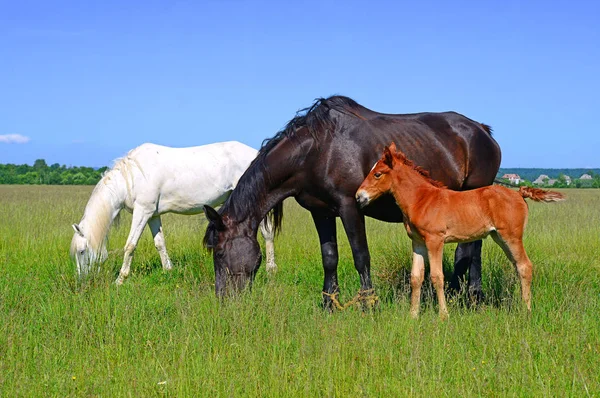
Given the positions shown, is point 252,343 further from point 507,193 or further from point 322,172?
point 507,193

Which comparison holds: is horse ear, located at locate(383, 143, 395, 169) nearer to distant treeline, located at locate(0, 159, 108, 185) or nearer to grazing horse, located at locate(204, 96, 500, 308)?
grazing horse, located at locate(204, 96, 500, 308)

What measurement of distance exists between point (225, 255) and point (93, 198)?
130 inches

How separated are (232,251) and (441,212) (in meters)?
2.19

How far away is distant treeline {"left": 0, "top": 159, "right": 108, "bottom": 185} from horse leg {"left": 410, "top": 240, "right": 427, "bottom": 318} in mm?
49254

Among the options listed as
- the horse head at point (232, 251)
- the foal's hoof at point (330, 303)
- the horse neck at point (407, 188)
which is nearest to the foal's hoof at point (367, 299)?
the foal's hoof at point (330, 303)

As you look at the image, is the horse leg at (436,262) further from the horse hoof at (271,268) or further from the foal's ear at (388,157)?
the horse hoof at (271,268)

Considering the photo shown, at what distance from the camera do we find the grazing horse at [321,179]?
632cm

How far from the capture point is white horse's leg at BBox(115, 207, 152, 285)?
8.68 metres

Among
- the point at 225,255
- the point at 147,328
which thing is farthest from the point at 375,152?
the point at 147,328

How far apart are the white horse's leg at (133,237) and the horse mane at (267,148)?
269 centimetres

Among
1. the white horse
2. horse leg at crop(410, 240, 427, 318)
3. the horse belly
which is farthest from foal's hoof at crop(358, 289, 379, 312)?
the horse belly

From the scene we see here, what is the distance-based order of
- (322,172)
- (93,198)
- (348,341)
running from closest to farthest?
(348,341), (322,172), (93,198)

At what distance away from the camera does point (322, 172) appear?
633 cm

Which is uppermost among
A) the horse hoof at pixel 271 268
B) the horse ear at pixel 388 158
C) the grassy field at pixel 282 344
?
the horse ear at pixel 388 158
